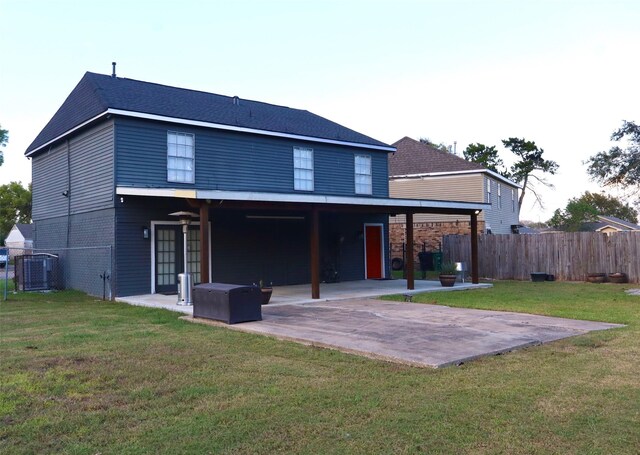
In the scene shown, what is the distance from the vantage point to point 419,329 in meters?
9.09

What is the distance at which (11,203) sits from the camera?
182 feet

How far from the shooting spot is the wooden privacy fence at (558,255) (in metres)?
18.3

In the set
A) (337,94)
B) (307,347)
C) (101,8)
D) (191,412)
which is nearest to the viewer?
(191,412)

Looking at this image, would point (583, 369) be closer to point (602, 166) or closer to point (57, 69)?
point (57, 69)

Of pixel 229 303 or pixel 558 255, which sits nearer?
pixel 229 303

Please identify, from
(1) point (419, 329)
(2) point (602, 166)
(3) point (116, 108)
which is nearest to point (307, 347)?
(1) point (419, 329)

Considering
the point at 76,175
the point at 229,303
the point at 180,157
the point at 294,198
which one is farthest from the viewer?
the point at 76,175

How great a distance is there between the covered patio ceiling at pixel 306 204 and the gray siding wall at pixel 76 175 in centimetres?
134

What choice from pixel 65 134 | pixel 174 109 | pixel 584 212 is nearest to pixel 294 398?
pixel 174 109

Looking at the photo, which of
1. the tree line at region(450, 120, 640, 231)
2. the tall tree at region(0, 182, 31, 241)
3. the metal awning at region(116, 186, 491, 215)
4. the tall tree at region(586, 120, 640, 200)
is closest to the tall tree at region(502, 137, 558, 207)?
the tree line at region(450, 120, 640, 231)

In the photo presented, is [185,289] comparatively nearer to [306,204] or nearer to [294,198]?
[294,198]

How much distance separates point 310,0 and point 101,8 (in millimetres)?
4923

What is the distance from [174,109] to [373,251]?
29.1 ft

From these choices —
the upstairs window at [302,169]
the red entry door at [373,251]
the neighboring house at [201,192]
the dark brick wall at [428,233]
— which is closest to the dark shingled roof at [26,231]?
the neighboring house at [201,192]
